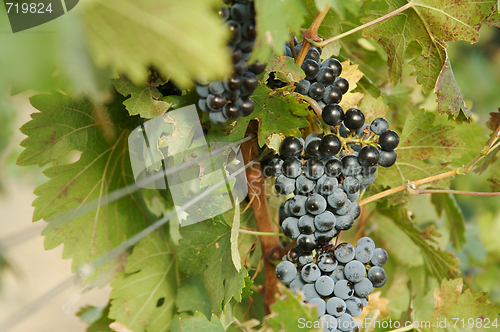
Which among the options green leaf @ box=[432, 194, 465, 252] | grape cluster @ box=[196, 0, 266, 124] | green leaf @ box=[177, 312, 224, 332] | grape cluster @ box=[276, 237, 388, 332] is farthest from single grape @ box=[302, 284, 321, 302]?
green leaf @ box=[432, 194, 465, 252]

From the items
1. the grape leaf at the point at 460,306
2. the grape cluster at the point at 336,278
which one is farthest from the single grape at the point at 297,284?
the grape leaf at the point at 460,306

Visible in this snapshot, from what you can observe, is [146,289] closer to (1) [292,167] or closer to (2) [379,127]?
(1) [292,167]

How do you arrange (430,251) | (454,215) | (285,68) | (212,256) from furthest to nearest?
(454,215) → (430,251) → (212,256) → (285,68)

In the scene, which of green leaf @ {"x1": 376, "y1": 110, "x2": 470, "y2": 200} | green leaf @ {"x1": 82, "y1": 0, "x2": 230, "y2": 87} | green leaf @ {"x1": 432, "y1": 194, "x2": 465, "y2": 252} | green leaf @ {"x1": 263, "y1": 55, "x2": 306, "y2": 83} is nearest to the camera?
green leaf @ {"x1": 82, "y1": 0, "x2": 230, "y2": 87}

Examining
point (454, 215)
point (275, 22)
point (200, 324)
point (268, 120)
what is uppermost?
point (275, 22)

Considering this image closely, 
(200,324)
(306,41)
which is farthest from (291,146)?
(200,324)

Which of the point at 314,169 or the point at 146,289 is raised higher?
the point at 314,169

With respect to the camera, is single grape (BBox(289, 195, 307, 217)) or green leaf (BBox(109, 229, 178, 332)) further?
green leaf (BBox(109, 229, 178, 332))

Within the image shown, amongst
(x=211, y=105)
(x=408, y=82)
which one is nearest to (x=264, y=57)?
(x=211, y=105)

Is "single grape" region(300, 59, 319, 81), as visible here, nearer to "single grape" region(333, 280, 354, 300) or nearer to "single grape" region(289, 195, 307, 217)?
"single grape" region(289, 195, 307, 217)
